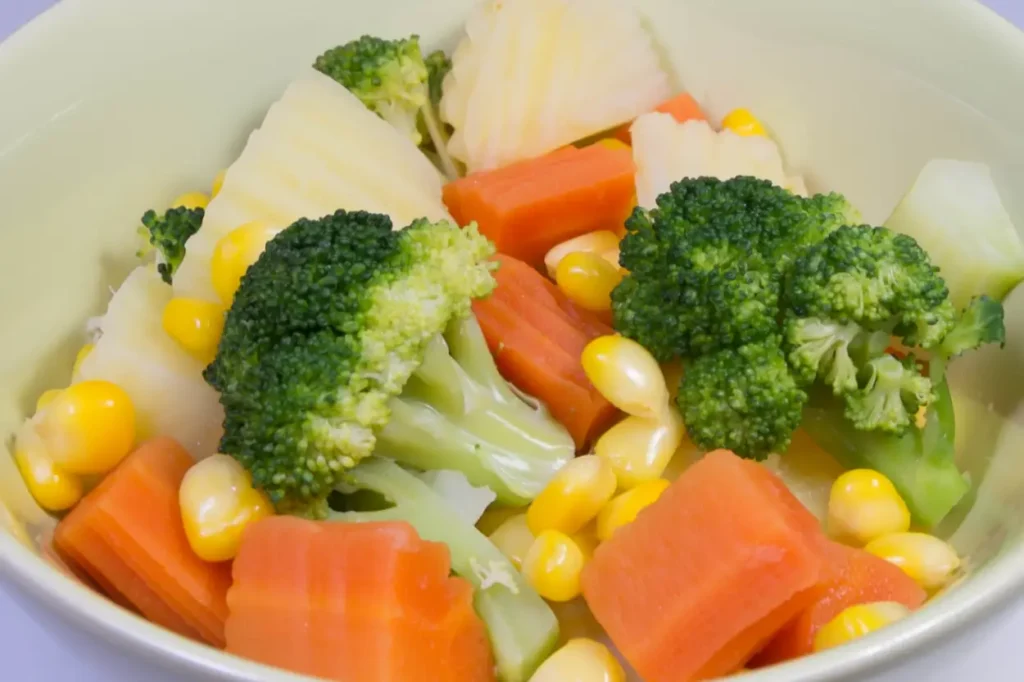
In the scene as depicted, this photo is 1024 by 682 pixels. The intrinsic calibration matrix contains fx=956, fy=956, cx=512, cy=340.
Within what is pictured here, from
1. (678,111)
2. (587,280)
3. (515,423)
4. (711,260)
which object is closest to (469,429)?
(515,423)

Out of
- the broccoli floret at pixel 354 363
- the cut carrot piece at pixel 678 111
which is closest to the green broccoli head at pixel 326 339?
the broccoli floret at pixel 354 363

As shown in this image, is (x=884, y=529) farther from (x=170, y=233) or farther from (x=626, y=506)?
(x=170, y=233)

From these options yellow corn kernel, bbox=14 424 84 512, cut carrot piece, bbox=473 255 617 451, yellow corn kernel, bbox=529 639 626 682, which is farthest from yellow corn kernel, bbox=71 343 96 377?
yellow corn kernel, bbox=529 639 626 682

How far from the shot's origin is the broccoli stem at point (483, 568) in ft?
3.98

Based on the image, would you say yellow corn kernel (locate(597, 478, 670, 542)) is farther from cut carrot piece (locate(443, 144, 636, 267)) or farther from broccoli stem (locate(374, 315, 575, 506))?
cut carrot piece (locate(443, 144, 636, 267))

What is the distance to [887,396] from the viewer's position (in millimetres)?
1371

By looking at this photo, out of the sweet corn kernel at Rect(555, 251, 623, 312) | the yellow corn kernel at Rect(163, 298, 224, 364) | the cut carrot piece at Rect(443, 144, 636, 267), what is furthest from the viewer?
the cut carrot piece at Rect(443, 144, 636, 267)

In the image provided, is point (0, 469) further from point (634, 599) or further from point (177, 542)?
point (634, 599)

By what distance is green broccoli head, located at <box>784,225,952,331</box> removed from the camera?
1.34m

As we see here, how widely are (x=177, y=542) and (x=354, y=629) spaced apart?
35 centimetres

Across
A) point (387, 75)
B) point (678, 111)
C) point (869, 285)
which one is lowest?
point (869, 285)

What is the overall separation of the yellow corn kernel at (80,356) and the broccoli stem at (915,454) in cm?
114

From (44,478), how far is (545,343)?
Answer: 755 mm

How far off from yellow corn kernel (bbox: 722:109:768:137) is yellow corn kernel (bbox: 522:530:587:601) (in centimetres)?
97
